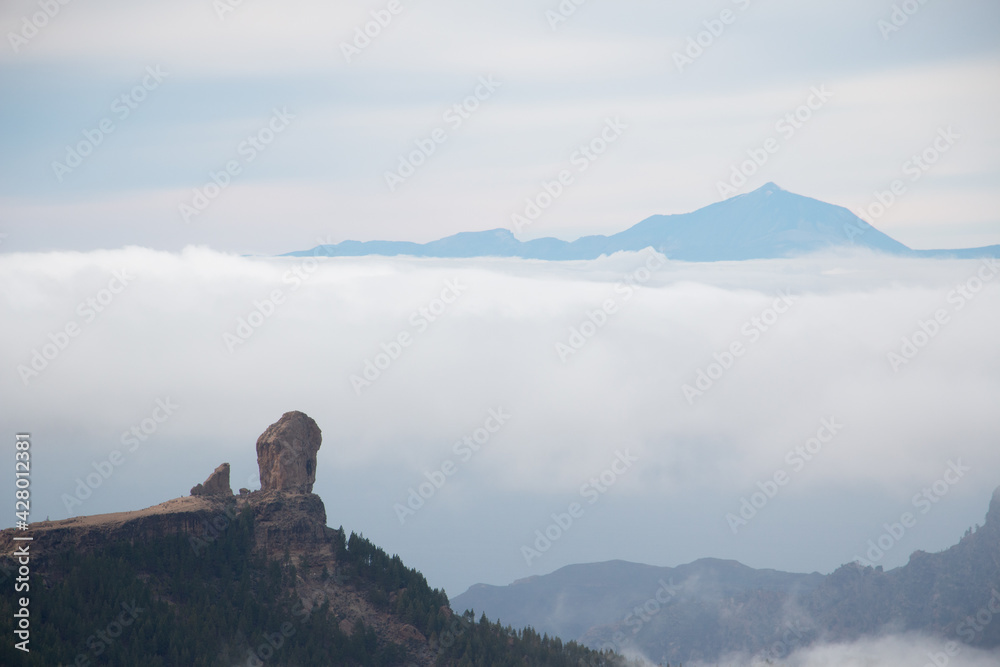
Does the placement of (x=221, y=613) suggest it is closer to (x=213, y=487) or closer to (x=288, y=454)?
(x=213, y=487)

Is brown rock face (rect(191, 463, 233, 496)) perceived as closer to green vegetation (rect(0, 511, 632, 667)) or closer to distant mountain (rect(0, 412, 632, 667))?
distant mountain (rect(0, 412, 632, 667))

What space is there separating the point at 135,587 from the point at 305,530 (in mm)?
25697

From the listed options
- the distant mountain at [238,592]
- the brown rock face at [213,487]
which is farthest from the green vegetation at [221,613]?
the brown rock face at [213,487]

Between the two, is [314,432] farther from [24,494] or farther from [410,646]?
[24,494]

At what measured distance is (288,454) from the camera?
142500 mm

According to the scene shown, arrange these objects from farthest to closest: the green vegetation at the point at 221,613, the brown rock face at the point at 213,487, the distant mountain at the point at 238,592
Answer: the brown rock face at the point at 213,487
the distant mountain at the point at 238,592
the green vegetation at the point at 221,613

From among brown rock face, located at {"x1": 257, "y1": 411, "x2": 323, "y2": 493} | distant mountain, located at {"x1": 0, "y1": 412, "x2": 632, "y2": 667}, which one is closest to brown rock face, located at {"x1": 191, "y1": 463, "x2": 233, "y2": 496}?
distant mountain, located at {"x1": 0, "y1": 412, "x2": 632, "y2": 667}

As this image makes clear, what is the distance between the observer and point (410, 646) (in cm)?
13625

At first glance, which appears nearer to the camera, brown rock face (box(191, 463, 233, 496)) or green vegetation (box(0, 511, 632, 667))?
green vegetation (box(0, 511, 632, 667))

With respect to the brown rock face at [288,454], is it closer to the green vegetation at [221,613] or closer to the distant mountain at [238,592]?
the distant mountain at [238,592]

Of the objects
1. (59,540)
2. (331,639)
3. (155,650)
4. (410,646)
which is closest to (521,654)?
(410,646)

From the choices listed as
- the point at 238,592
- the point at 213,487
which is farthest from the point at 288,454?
the point at 238,592

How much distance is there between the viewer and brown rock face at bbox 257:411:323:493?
14238 cm

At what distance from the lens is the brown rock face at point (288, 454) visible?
5605 inches
